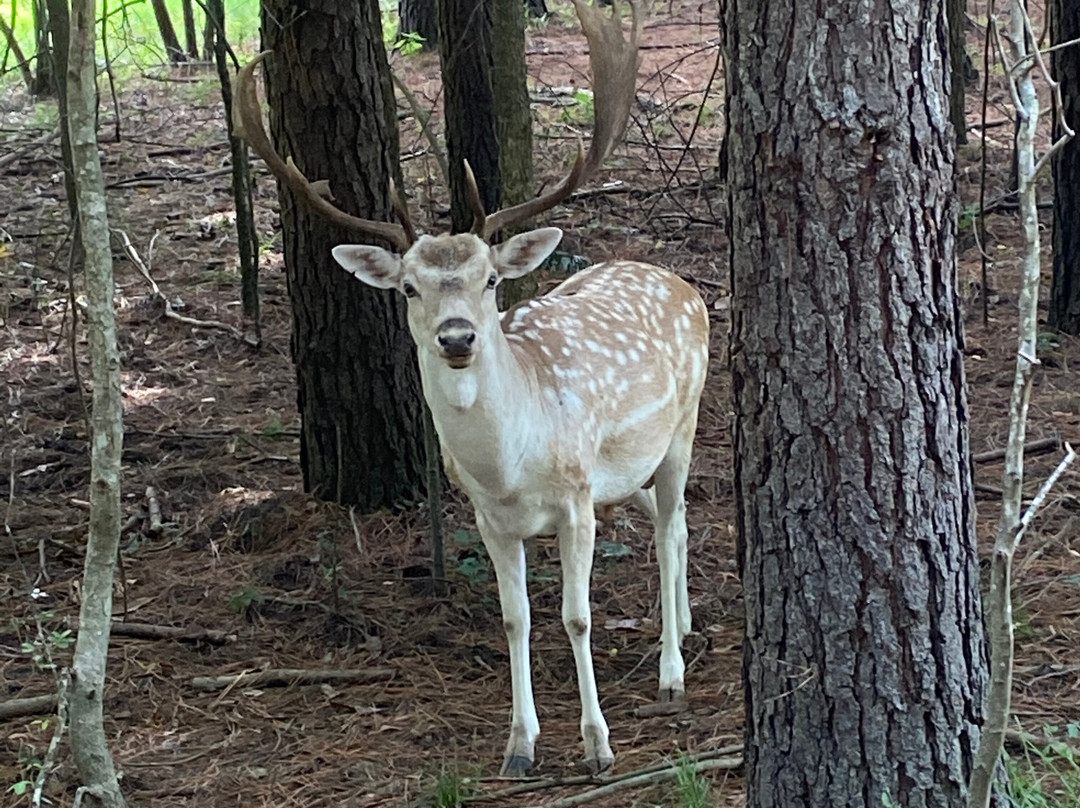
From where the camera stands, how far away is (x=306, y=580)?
600 centimetres

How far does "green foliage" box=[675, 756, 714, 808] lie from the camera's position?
3748 millimetres

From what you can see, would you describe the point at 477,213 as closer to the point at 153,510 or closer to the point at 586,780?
the point at 586,780

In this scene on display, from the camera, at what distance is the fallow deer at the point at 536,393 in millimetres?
4422

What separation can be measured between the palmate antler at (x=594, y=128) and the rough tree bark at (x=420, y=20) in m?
10.7

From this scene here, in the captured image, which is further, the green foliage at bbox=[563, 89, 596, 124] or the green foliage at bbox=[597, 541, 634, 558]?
the green foliage at bbox=[563, 89, 596, 124]

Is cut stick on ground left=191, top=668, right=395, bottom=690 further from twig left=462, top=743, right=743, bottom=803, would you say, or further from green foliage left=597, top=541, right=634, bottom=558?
green foliage left=597, top=541, right=634, bottom=558

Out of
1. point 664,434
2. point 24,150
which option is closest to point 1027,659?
point 664,434

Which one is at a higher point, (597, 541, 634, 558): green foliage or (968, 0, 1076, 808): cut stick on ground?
(968, 0, 1076, 808): cut stick on ground

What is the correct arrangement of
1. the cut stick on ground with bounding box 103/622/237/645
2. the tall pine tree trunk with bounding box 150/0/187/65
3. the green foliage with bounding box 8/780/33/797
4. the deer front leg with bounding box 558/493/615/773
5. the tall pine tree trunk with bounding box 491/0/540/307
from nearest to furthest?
the green foliage with bounding box 8/780/33/797 < the deer front leg with bounding box 558/493/615/773 < the cut stick on ground with bounding box 103/622/237/645 < the tall pine tree trunk with bounding box 491/0/540/307 < the tall pine tree trunk with bounding box 150/0/187/65

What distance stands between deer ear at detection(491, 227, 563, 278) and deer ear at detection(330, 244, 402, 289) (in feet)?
1.10

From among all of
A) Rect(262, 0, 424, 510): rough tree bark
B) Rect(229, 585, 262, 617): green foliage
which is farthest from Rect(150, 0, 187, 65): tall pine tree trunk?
Rect(229, 585, 262, 617): green foliage

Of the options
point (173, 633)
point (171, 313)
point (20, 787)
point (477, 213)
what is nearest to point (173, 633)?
point (173, 633)

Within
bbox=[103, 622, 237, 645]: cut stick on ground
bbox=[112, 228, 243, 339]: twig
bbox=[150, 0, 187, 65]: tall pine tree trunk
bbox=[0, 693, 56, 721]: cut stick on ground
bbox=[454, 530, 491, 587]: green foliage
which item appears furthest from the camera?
bbox=[150, 0, 187, 65]: tall pine tree trunk

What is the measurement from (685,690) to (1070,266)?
176 inches
